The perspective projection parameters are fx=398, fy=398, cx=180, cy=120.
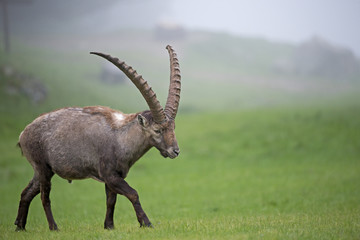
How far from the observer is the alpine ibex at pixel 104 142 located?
31.4ft

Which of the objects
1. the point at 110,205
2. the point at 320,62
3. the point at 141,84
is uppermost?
the point at 320,62

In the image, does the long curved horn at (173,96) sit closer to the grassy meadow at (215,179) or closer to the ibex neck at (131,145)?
the ibex neck at (131,145)

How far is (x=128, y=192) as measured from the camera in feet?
31.0

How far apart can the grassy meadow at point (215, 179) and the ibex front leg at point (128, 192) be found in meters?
0.34

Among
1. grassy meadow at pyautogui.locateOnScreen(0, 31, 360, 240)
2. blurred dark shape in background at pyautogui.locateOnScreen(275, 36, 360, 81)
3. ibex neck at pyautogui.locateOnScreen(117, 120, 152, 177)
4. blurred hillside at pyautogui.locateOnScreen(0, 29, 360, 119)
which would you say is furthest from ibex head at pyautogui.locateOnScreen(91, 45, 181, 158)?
blurred dark shape in background at pyautogui.locateOnScreen(275, 36, 360, 81)

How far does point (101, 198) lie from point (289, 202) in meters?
10.1

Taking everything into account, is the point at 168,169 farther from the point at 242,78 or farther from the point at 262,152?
the point at 242,78

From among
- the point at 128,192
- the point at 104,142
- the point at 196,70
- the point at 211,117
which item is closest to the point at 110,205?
the point at 128,192


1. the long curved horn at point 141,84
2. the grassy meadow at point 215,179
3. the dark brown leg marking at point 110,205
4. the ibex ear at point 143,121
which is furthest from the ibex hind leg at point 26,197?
the long curved horn at point 141,84

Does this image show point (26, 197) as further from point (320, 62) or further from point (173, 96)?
point (320, 62)

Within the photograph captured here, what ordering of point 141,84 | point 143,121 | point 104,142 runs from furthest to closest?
point 104,142
point 143,121
point 141,84

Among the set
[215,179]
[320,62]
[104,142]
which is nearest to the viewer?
[104,142]

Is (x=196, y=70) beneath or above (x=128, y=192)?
beneath

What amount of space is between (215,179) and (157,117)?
16.6 m
